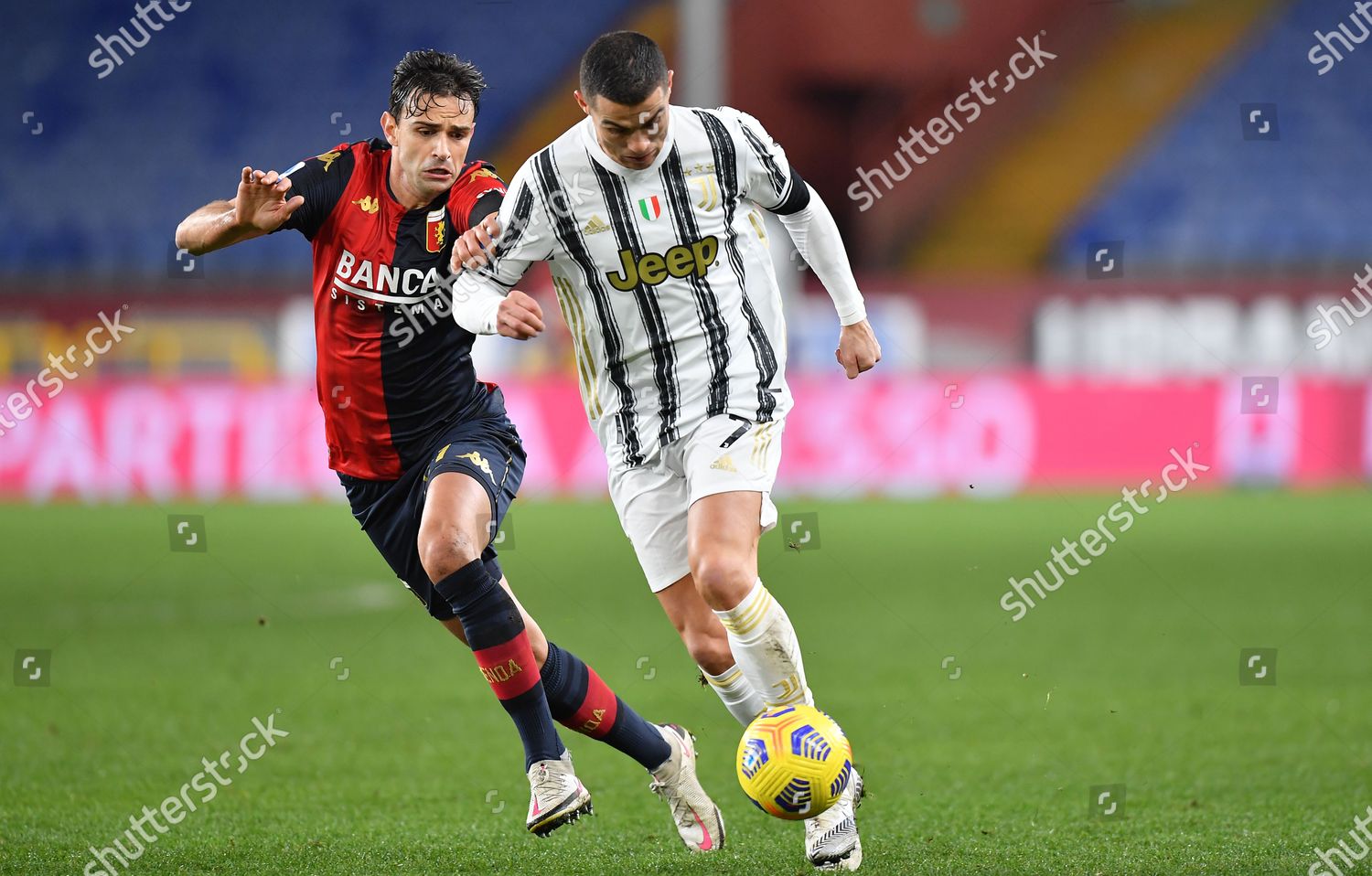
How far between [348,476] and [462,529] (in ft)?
2.13

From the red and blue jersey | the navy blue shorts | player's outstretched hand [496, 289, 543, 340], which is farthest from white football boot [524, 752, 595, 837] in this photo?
player's outstretched hand [496, 289, 543, 340]

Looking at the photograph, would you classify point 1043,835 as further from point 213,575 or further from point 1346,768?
point 213,575


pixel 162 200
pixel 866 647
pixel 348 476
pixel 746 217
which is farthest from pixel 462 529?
pixel 162 200

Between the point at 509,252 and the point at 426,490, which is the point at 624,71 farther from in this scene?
the point at 426,490

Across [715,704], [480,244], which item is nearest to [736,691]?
[480,244]

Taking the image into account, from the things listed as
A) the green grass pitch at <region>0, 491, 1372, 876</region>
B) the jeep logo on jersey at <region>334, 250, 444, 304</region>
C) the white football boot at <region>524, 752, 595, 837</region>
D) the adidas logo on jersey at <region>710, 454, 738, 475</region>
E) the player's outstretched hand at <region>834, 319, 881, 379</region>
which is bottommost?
the green grass pitch at <region>0, 491, 1372, 876</region>

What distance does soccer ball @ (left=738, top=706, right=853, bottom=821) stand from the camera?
3.93m

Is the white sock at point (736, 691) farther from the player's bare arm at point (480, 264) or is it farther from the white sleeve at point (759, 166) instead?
the white sleeve at point (759, 166)

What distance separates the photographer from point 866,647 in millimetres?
8781

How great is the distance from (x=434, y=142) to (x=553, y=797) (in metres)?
1.95

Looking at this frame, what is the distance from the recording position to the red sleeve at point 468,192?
4594 millimetres

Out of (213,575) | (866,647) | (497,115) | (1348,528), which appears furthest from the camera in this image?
(497,115)

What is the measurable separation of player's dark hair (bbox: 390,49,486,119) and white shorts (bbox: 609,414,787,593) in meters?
1.20

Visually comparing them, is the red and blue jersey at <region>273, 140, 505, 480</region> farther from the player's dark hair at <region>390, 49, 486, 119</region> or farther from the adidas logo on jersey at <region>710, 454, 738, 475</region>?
the adidas logo on jersey at <region>710, 454, 738, 475</region>
